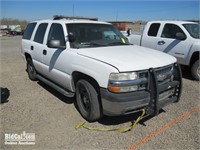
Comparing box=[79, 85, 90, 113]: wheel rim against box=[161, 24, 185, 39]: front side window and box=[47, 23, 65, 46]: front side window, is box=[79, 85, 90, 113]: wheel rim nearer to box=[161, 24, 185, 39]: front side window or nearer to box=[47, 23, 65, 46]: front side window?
box=[47, 23, 65, 46]: front side window

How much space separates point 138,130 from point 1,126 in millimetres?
2473

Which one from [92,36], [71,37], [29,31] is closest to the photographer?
[71,37]

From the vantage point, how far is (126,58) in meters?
3.69

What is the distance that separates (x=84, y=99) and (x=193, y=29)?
5255 mm

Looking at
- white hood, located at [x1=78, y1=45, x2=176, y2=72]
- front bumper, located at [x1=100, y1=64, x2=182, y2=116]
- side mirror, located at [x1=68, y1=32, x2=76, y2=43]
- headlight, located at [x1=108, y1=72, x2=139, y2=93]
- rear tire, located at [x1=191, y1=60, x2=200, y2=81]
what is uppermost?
side mirror, located at [x1=68, y1=32, x2=76, y2=43]

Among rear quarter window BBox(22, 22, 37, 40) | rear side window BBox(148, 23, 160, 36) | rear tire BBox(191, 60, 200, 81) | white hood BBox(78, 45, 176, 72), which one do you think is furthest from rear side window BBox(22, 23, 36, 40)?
rear tire BBox(191, 60, 200, 81)

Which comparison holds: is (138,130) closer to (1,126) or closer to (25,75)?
(1,126)

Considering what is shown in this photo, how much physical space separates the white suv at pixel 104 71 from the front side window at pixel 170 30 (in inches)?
127

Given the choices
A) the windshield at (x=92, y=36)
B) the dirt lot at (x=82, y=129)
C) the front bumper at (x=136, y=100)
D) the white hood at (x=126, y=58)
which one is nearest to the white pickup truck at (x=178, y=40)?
the dirt lot at (x=82, y=129)

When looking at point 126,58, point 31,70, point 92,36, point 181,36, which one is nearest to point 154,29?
point 181,36

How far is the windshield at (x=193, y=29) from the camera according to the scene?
23.8ft

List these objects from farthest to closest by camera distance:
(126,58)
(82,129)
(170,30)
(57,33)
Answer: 1. (170,30)
2. (57,33)
3. (82,129)
4. (126,58)

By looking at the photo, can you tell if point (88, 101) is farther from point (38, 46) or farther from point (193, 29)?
point (193, 29)

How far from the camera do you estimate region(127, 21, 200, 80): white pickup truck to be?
702 cm
